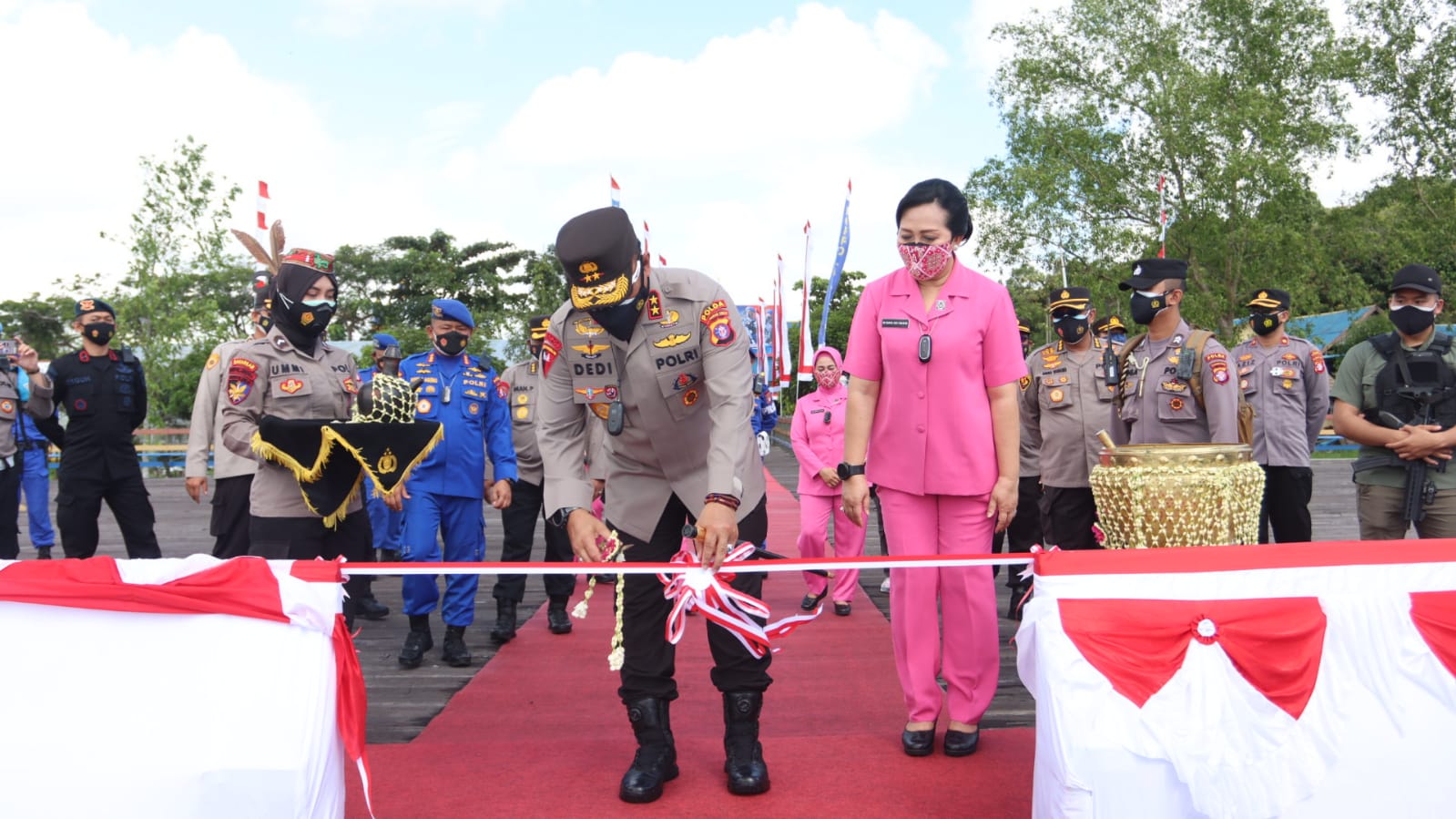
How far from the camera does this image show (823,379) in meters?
7.00

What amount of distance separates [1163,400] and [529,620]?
3.97 metres

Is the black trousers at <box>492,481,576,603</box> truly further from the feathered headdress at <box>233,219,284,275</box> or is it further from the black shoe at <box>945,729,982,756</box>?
the black shoe at <box>945,729,982,756</box>

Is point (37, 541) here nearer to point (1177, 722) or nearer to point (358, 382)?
point (358, 382)

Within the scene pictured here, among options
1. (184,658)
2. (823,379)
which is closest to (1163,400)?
(823,379)

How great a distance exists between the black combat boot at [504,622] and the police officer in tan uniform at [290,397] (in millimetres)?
1331

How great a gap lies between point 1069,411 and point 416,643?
3.62 m

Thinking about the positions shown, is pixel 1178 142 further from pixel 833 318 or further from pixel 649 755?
pixel 649 755

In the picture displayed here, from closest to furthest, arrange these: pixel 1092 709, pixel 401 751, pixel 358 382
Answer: pixel 1092 709, pixel 401 751, pixel 358 382

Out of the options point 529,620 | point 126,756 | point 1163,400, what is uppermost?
point 1163,400

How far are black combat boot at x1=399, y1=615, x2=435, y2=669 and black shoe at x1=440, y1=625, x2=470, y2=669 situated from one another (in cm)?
10

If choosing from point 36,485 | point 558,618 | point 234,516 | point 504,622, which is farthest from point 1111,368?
point 36,485

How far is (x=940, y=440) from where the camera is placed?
3670 millimetres

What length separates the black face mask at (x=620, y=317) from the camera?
3225 millimetres

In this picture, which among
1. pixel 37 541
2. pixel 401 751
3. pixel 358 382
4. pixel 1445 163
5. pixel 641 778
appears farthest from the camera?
pixel 1445 163
